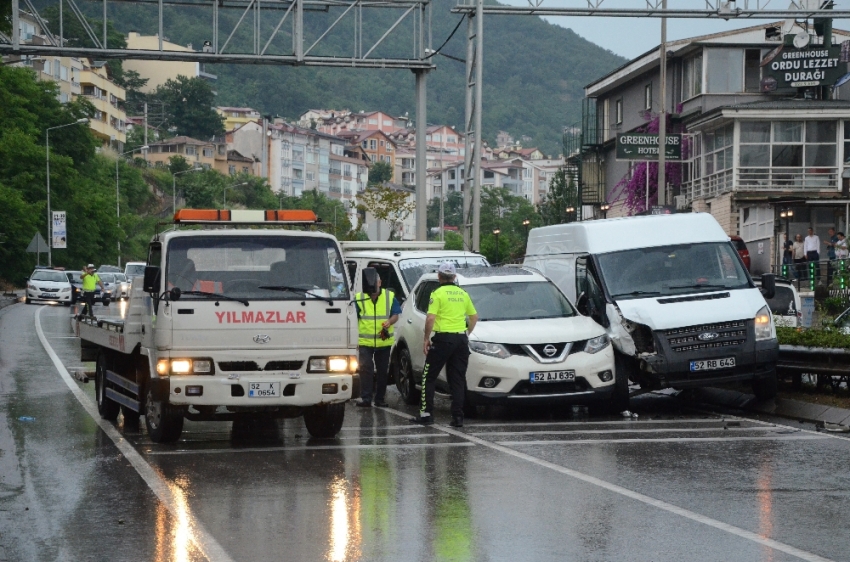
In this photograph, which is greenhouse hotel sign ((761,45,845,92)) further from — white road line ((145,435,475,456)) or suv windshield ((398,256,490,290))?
white road line ((145,435,475,456))

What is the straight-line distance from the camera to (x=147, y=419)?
13844 millimetres

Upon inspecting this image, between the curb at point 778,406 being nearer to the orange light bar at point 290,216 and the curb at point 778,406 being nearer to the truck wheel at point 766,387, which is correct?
the truck wheel at point 766,387

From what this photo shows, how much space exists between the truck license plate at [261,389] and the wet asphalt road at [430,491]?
57cm

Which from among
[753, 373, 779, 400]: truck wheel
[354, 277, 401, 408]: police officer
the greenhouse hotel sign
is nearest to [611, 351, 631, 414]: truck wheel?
[753, 373, 779, 400]: truck wheel

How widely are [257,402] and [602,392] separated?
4.77 meters

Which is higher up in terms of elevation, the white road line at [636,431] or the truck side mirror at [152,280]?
the truck side mirror at [152,280]

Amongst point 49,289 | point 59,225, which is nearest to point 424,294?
point 49,289

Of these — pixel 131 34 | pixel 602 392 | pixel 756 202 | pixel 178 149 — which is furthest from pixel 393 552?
pixel 131 34

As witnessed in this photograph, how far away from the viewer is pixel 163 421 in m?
13.2

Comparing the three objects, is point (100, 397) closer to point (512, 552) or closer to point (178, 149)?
point (512, 552)

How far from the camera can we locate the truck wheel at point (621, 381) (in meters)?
16.3

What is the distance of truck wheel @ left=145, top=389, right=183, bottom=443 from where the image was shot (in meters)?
13.2

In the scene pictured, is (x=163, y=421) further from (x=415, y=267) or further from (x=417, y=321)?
(x=415, y=267)

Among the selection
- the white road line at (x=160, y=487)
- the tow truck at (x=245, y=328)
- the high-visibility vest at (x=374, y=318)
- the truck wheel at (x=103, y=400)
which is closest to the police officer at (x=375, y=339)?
the high-visibility vest at (x=374, y=318)
